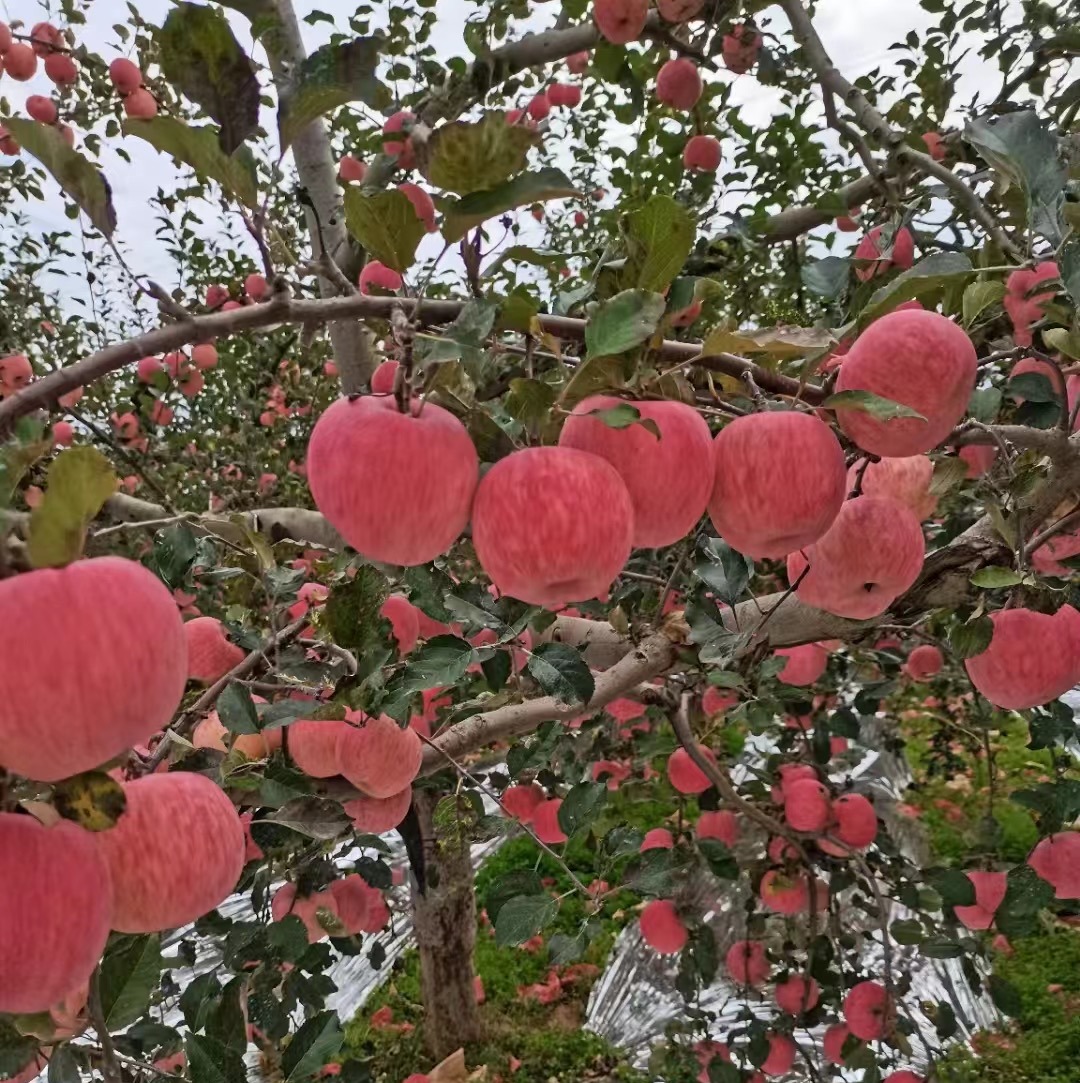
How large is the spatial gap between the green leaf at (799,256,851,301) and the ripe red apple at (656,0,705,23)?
1.07m

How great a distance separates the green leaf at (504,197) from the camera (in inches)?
18.6

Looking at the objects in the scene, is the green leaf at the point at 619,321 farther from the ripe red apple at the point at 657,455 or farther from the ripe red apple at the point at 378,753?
the ripe red apple at the point at 378,753

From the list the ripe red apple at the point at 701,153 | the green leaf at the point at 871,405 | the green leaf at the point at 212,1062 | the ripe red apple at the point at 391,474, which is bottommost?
the green leaf at the point at 212,1062

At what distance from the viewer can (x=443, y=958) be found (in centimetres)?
259

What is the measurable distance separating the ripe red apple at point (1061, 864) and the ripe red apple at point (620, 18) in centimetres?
161

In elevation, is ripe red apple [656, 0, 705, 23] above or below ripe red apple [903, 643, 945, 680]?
above

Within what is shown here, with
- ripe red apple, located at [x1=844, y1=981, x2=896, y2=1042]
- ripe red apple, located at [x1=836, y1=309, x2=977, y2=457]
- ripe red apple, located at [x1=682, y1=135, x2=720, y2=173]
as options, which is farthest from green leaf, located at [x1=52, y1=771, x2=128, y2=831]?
ripe red apple, located at [x1=682, y1=135, x2=720, y2=173]

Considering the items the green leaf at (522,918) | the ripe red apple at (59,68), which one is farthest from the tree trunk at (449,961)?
the ripe red apple at (59,68)

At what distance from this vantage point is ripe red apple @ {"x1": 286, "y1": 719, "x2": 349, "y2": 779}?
99 centimetres

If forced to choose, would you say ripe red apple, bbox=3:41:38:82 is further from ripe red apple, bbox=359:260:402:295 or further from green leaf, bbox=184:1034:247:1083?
green leaf, bbox=184:1034:247:1083

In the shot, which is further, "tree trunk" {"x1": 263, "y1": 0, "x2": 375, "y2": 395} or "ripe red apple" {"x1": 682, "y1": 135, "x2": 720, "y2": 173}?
"ripe red apple" {"x1": 682, "y1": 135, "x2": 720, "y2": 173}

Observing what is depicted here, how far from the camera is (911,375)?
63 centimetres

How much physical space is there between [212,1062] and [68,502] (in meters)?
0.61

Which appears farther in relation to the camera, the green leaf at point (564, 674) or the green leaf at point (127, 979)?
the green leaf at point (564, 674)
